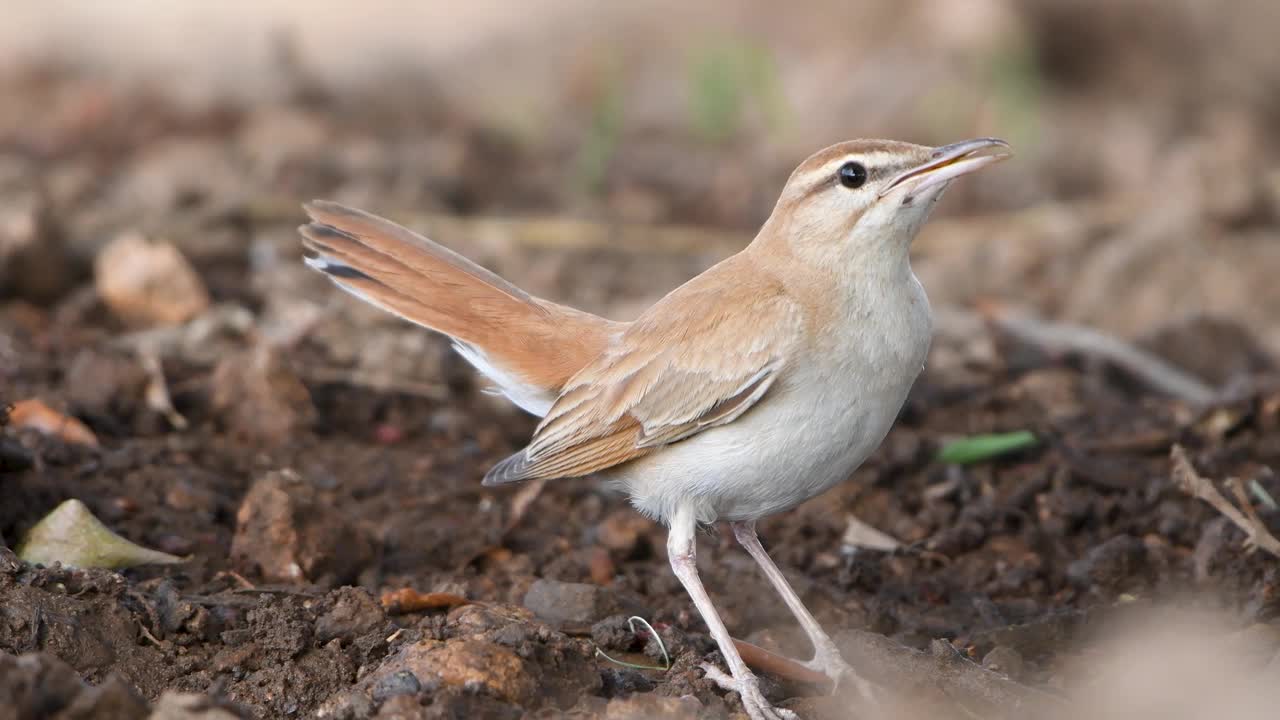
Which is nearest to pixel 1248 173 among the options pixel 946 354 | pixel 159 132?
pixel 946 354

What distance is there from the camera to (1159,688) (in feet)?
14.2

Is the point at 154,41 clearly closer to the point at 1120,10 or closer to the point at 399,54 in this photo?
the point at 399,54

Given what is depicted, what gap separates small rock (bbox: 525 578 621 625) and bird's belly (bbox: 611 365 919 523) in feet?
1.36

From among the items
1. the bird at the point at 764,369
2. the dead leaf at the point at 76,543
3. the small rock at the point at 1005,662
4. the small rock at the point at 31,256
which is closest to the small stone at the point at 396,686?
the bird at the point at 764,369

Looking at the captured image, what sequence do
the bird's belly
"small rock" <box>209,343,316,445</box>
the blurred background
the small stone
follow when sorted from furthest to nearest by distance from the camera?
1. the blurred background
2. "small rock" <box>209,343,316,445</box>
3. the bird's belly
4. the small stone

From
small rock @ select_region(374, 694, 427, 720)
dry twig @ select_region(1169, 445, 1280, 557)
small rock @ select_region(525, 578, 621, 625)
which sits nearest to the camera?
small rock @ select_region(374, 694, 427, 720)

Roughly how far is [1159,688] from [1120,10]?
1021 cm

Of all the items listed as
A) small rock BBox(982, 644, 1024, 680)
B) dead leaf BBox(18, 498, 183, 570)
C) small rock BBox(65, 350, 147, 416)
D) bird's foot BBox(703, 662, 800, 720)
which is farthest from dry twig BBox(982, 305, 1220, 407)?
dead leaf BBox(18, 498, 183, 570)

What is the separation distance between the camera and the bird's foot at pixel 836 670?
4.47m

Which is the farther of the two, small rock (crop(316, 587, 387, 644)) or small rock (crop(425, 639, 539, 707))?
small rock (crop(316, 587, 387, 644))

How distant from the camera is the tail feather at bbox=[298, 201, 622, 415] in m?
5.71

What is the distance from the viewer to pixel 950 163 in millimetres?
4844

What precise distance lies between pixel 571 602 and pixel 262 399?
2.31m

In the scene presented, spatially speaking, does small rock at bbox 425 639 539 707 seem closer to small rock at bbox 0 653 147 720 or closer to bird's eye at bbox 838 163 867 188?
small rock at bbox 0 653 147 720
